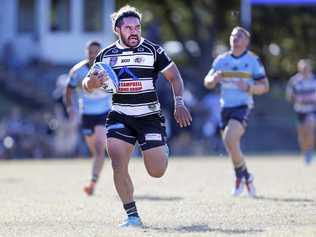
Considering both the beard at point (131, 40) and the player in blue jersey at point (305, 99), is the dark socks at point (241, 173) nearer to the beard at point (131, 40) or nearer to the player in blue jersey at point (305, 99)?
the beard at point (131, 40)

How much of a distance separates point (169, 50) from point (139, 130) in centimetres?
3154

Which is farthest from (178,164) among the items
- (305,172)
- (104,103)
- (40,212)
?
(40,212)

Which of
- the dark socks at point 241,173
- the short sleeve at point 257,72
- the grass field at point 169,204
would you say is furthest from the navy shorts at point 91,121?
the short sleeve at point 257,72

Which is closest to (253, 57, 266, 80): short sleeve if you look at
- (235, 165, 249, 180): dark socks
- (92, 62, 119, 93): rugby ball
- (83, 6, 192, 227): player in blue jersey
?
(235, 165, 249, 180): dark socks

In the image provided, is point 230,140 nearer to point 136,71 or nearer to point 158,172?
point 158,172

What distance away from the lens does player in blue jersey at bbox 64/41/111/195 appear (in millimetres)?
14883

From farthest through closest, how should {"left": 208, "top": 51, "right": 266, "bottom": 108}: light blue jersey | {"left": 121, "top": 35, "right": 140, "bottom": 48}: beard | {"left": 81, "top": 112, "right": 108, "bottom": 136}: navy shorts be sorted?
{"left": 81, "top": 112, "right": 108, "bottom": 136}: navy shorts
{"left": 208, "top": 51, "right": 266, "bottom": 108}: light blue jersey
{"left": 121, "top": 35, "right": 140, "bottom": 48}: beard

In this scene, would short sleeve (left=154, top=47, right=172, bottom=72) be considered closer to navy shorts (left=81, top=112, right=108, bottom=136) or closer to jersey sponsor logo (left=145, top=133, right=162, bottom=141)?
jersey sponsor logo (left=145, top=133, right=162, bottom=141)

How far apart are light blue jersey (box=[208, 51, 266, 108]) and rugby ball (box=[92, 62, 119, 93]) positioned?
4.22 meters

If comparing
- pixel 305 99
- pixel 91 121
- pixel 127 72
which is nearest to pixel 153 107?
pixel 127 72

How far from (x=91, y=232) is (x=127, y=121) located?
1322 mm

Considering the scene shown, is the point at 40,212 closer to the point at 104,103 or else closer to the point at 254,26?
the point at 104,103

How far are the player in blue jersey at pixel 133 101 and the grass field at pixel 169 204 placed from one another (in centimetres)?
62

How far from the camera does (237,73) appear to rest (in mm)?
14328
